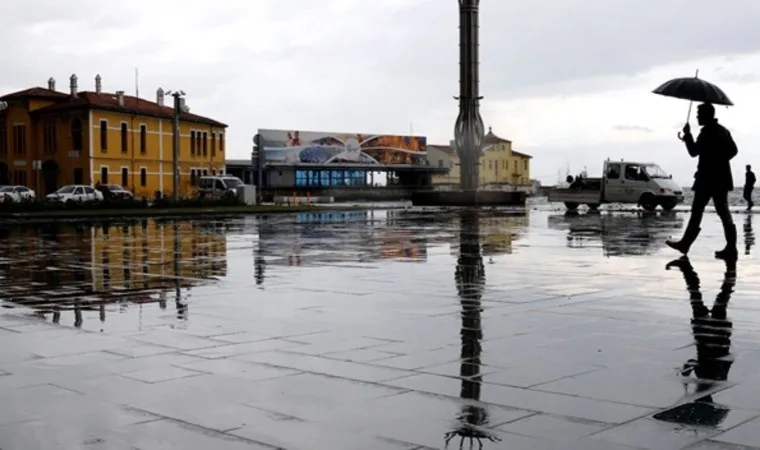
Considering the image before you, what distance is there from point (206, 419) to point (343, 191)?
87009mm

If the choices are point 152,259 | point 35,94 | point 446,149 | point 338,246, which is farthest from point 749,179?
point 446,149

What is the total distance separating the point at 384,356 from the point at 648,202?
114 feet

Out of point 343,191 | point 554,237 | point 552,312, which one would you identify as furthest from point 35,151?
point 552,312

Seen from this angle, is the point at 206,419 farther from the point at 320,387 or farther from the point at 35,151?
the point at 35,151

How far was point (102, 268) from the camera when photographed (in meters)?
13.6

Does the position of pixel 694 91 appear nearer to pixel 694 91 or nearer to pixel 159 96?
pixel 694 91

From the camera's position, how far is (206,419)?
4.75m

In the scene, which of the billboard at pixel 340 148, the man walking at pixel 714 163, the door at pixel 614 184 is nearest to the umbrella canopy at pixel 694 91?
the man walking at pixel 714 163

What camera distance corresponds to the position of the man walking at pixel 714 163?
13891 millimetres

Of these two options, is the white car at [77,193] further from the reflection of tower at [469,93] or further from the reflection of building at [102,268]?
the reflection of building at [102,268]

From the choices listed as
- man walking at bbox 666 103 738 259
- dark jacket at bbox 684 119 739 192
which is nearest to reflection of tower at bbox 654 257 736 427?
man walking at bbox 666 103 738 259

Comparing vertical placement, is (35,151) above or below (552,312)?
above

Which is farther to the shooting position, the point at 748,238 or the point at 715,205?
the point at 748,238

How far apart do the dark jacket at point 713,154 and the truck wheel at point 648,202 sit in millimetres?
25810
